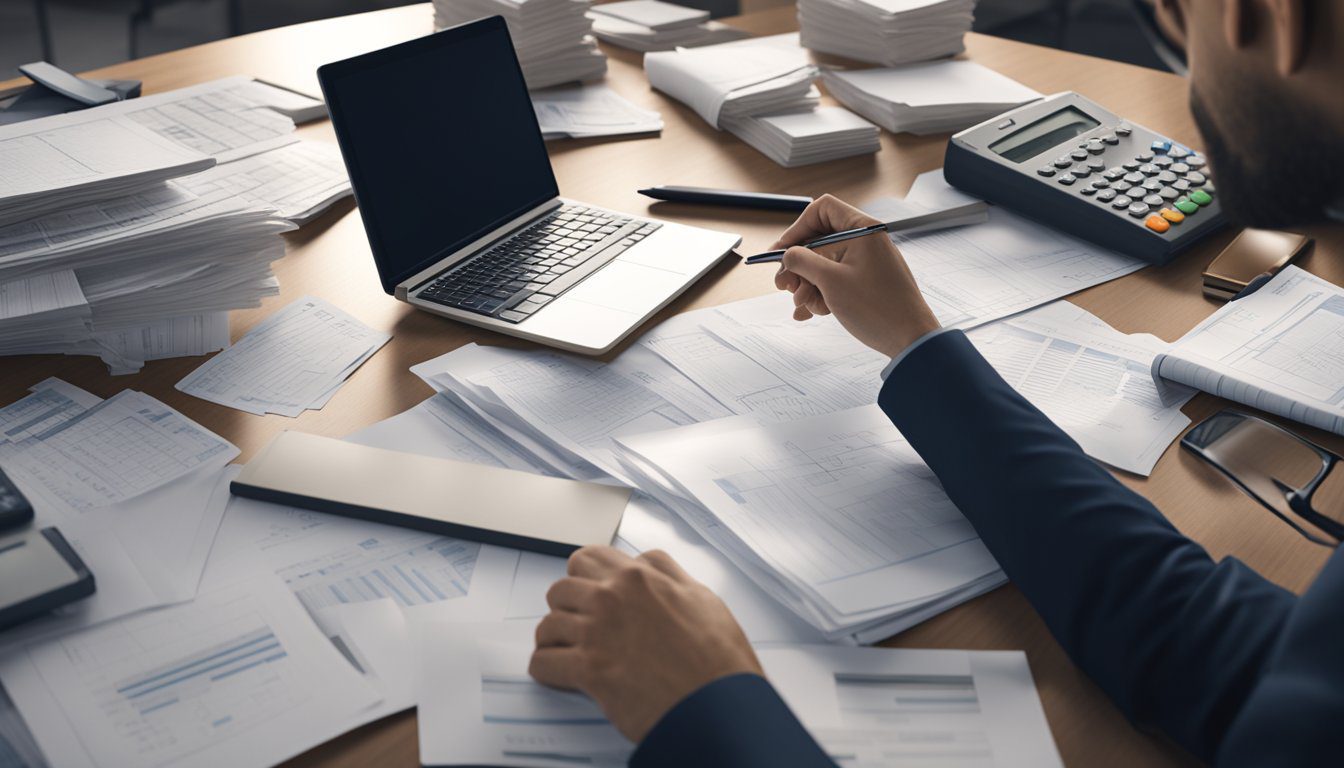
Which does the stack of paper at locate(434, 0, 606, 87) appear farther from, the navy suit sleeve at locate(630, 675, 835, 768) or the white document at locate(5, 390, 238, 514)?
the navy suit sleeve at locate(630, 675, 835, 768)

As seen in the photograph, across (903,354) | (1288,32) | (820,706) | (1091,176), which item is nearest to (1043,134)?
(1091,176)

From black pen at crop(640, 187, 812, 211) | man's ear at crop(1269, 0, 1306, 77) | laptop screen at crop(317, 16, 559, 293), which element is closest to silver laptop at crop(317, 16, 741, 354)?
laptop screen at crop(317, 16, 559, 293)

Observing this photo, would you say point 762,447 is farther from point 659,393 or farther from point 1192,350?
point 1192,350

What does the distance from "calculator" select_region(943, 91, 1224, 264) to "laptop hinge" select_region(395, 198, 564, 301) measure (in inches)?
21.1

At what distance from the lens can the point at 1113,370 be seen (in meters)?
0.97

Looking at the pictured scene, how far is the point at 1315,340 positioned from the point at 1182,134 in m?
0.64

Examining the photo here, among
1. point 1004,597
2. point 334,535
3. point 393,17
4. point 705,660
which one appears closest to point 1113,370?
point 1004,597

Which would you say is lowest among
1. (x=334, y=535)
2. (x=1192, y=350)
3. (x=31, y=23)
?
(x=31, y=23)

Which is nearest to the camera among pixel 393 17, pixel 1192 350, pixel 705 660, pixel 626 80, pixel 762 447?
pixel 705 660

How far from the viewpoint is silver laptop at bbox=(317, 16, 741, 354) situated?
1.00 metres

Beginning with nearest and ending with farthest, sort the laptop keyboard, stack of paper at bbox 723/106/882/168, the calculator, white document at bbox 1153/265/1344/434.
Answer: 1. white document at bbox 1153/265/1344/434
2. the laptop keyboard
3. the calculator
4. stack of paper at bbox 723/106/882/168

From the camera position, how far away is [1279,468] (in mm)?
829

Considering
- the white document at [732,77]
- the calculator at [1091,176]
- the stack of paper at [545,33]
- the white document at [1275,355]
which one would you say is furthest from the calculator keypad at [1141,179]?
the stack of paper at [545,33]

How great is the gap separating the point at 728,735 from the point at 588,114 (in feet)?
3.85
